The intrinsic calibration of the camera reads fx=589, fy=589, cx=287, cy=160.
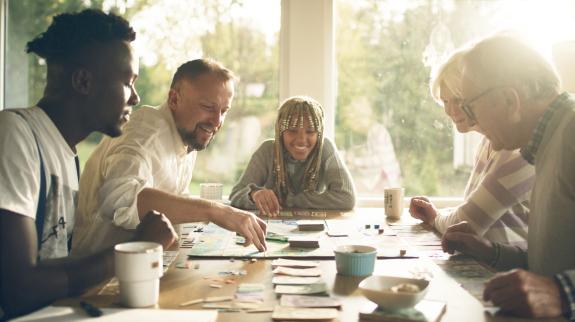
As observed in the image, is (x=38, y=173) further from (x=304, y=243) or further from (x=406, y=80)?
(x=406, y=80)

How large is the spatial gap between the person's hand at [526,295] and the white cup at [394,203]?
4.07 ft

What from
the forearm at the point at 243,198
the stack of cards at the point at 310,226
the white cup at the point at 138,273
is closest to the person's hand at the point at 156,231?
the white cup at the point at 138,273

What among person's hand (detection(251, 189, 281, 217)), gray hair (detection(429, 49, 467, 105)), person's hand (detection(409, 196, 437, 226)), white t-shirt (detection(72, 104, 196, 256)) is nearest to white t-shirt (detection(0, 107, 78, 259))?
white t-shirt (detection(72, 104, 196, 256))

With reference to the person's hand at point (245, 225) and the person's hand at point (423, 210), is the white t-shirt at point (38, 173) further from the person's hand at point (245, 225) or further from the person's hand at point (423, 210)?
the person's hand at point (423, 210)

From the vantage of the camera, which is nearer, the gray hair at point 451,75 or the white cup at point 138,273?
the white cup at point 138,273

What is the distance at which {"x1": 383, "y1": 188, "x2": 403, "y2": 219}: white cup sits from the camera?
2.51 m

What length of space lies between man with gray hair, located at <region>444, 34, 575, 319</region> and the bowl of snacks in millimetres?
305

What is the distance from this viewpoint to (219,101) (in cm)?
237

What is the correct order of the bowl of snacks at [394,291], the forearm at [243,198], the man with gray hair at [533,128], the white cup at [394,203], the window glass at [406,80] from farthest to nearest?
1. the window glass at [406,80]
2. the forearm at [243,198]
3. the white cup at [394,203]
4. the man with gray hair at [533,128]
5. the bowl of snacks at [394,291]

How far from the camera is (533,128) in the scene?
63.1 inches

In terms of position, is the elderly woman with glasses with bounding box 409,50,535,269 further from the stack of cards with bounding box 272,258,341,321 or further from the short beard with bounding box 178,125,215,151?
the short beard with bounding box 178,125,215,151

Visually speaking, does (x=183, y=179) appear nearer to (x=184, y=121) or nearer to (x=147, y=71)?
(x=184, y=121)

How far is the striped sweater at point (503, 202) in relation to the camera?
1.92 metres

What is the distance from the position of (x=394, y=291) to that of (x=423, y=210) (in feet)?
3.92
